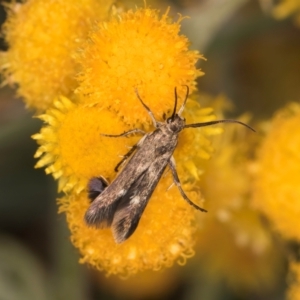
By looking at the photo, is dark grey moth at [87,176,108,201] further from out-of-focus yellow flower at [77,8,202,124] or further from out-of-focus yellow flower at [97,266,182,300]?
out-of-focus yellow flower at [97,266,182,300]

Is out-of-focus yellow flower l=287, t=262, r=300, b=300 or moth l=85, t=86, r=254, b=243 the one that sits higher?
moth l=85, t=86, r=254, b=243

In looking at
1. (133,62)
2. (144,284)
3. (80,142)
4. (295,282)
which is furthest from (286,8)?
(144,284)

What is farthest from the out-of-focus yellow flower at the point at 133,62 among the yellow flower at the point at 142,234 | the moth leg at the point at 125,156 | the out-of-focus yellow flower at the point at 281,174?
the out-of-focus yellow flower at the point at 281,174

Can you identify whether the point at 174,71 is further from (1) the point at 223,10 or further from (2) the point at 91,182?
(1) the point at 223,10

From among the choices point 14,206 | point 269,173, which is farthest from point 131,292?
point 269,173

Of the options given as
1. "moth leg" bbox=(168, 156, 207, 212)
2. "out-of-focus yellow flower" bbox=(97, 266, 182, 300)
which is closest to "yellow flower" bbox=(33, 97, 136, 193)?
"moth leg" bbox=(168, 156, 207, 212)
